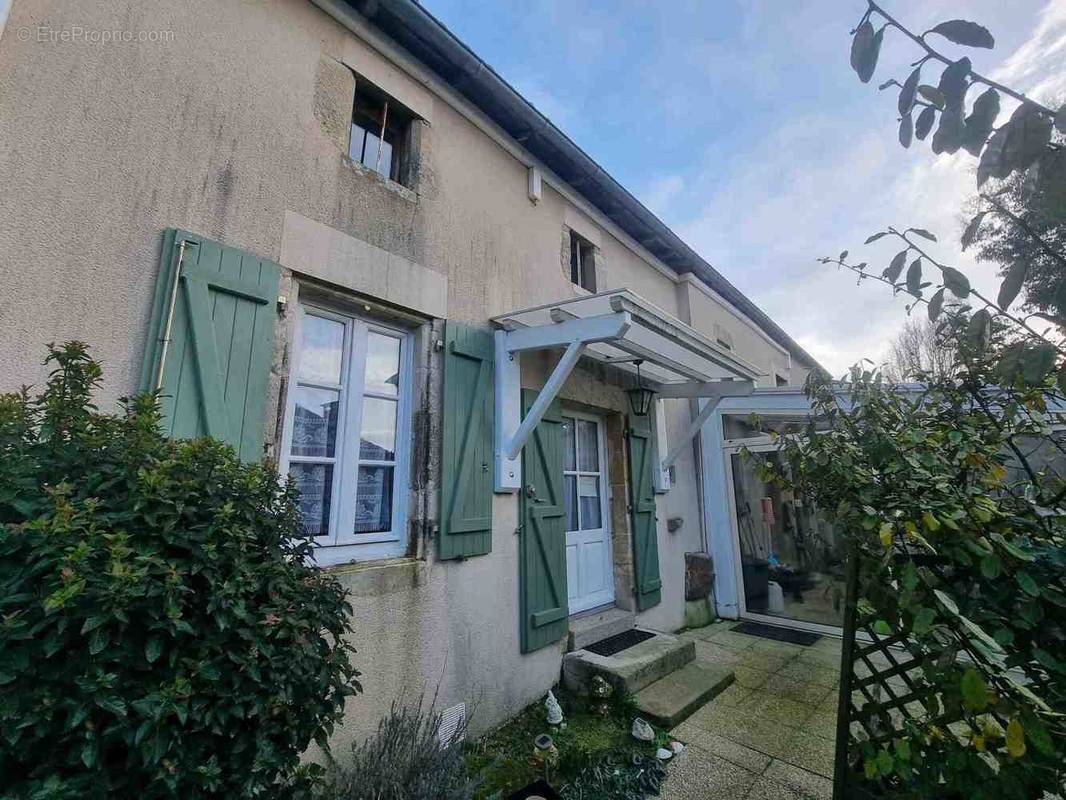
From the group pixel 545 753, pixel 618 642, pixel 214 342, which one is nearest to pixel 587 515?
pixel 618 642

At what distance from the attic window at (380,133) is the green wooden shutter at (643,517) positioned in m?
3.60

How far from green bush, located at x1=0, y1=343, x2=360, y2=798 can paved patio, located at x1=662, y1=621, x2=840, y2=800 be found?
2489 mm

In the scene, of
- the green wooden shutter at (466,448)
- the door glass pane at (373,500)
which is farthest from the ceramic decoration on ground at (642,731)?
the door glass pane at (373,500)

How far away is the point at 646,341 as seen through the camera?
4441 millimetres

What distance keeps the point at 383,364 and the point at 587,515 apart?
2845mm

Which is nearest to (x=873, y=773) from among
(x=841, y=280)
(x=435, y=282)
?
(x=841, y=280)

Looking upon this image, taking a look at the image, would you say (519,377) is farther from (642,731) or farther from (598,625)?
(642,731)

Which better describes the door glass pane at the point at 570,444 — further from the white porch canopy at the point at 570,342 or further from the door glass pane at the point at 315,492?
the door glass pane at the point at 315,492

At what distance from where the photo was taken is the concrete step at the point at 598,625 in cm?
421

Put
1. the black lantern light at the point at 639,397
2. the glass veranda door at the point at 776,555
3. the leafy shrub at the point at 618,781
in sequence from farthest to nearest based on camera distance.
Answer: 1. the glass veranda door at the point at 776,555
2. the black lantern light at the point at 639,397
3. the leafy shrub at the point at 618,781

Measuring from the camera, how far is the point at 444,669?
3154 mm

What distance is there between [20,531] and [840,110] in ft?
8.25

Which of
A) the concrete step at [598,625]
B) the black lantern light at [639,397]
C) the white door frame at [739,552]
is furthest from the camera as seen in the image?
the white door frame at [739,552]

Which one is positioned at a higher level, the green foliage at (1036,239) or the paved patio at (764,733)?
the green foliage at (1036,239)
